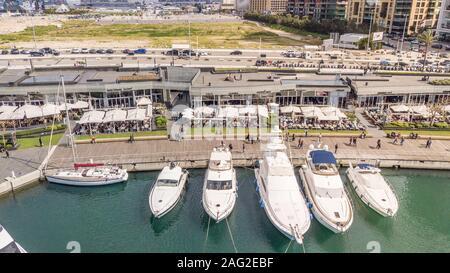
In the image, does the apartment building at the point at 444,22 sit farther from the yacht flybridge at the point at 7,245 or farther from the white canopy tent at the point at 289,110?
the yacht flybridge at the point at 7,245

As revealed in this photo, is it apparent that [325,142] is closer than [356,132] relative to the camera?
Yes

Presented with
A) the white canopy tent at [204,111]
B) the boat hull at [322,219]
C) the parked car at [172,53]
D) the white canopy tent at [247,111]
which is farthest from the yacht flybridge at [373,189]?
the parked car at [172,53]

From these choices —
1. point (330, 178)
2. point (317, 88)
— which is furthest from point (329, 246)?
point (317, 88)

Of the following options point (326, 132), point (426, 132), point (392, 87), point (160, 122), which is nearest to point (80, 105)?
point (160, 122)

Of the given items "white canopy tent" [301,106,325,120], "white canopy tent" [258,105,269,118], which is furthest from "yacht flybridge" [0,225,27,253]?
"white canopy tent" [301,106,325,120]
